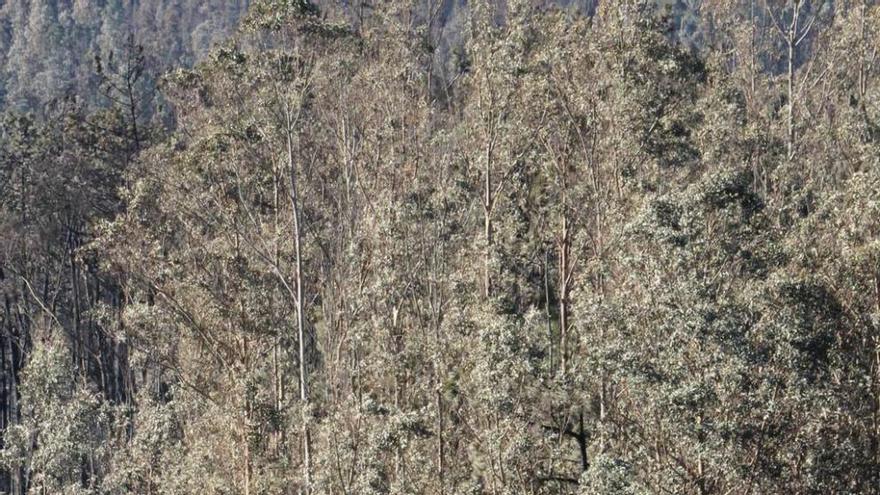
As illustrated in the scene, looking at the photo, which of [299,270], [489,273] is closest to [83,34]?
[299,270]

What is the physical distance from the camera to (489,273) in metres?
23.6

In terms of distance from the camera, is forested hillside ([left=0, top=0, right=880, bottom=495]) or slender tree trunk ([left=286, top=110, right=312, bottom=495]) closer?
forested hillside ([left=0, top=0, right=880, bottom=495])

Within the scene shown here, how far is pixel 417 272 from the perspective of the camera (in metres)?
25.3

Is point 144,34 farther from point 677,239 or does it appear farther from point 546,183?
point 677,239

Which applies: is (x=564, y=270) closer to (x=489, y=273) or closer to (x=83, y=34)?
(x=489, y=273)


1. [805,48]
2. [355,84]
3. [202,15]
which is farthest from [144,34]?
[355,84]

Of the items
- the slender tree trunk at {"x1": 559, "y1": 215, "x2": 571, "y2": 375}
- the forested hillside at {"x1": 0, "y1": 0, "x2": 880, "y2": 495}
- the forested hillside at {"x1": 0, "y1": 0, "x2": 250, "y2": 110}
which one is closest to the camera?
the forested hillside at {"x1": 0, "y1": 0, "x2": 880, "y2": 495}

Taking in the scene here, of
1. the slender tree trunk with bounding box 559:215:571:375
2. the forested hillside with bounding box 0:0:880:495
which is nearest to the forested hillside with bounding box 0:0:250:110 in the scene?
the forested hillside with bounding box 0:0:880:495

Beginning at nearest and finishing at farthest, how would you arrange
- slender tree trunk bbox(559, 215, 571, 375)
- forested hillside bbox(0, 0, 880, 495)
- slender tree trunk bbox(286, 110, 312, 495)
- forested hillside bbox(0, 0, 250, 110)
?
forested hillside bbox(0, 0, 880, 495) < slender tree trunk bbox(286, 110, 312, 495) < slender tree trunk bbox(559, 215, 571, 375) < forested hillside bbox(0, 0, 250, 110)

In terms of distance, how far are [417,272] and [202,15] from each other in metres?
136

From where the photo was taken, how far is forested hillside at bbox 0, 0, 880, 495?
50.0 ft

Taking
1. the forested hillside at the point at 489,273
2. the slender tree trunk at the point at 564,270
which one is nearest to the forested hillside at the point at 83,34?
the forested hillside at the point at 489,273

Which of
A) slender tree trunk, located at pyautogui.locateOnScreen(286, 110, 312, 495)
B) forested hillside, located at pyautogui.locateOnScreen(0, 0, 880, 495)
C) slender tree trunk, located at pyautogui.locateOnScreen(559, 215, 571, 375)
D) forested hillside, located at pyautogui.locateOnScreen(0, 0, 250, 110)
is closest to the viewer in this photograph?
forested hillside, located at pyautogui.locateOnScreen(0, 0, 880, 495)

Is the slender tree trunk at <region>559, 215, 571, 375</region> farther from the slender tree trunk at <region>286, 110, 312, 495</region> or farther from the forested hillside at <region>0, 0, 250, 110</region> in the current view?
the forested hillside at <region>0, 0, 250, 110</region>
